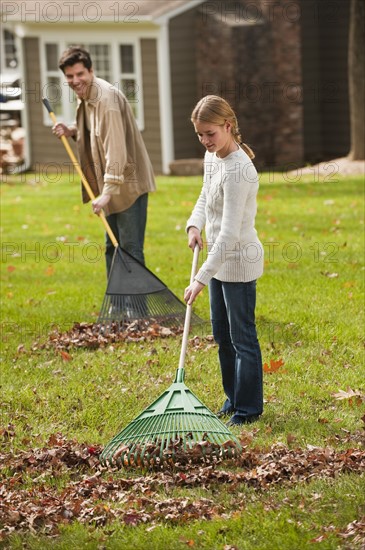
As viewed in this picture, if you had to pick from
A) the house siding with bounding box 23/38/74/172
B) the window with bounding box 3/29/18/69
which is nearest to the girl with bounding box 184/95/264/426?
the house siding with bounding box 23/38/74/172

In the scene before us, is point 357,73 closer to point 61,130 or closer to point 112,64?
point 112,64

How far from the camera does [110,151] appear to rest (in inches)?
323

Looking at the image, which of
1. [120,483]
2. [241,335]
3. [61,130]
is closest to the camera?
[120,483]

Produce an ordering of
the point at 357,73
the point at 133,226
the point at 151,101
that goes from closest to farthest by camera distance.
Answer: the point at 133,226
the point at 357,73
the point at 151,101

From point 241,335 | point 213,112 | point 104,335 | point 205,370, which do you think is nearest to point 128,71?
point 104,335

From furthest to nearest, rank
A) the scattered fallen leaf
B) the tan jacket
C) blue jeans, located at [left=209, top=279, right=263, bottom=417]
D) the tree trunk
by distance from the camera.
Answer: the tree trunk, the tan jacket, the scattered fallen leaf, blue jeans, located at [left=209, top=279, right=263, bottom=417]

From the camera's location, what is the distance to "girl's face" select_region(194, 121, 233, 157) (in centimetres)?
566

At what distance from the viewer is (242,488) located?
5070 millimetres

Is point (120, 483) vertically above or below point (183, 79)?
below

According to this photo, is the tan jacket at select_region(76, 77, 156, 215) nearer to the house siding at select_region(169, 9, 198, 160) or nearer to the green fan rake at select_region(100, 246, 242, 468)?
the green fan rake at select_region(100, 246, 242, 468)

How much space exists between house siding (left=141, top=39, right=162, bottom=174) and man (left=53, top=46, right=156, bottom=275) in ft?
41.3

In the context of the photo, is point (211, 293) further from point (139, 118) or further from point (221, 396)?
point (139, 118)

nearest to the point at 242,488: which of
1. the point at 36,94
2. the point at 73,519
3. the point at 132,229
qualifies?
the point at 73,519

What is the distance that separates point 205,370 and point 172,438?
1818 millimetres
